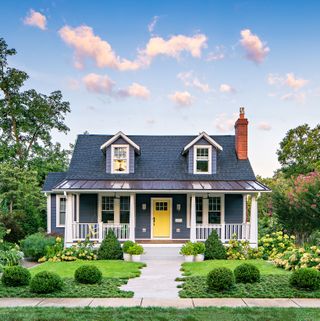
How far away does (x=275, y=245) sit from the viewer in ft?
57.2

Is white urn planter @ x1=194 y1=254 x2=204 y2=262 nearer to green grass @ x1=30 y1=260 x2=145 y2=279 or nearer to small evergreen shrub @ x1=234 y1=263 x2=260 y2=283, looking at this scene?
green grass @ x1=30 y1=260 x2=145 y2=279

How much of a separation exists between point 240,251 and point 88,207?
26.8 ft

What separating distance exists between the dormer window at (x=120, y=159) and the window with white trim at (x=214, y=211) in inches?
191

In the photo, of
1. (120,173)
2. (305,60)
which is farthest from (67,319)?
(305,60)

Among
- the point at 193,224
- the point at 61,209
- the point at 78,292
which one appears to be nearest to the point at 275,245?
the point at 193,224

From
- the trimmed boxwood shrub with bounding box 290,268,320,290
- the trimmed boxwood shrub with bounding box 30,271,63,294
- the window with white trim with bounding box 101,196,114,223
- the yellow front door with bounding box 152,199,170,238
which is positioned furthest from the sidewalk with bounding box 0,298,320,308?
the window with white trim with bounding box 101,196,114,223

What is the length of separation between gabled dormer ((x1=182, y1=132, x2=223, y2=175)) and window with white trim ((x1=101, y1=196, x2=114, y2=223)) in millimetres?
4558

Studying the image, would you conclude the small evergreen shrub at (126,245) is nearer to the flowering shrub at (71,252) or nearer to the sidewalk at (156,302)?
the flowering shrub at (71,252)

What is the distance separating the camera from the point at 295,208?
61.7 feet

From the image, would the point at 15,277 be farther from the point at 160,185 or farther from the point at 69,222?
the point at 160,185

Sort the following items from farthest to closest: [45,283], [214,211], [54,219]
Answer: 1. [54,219]
2. [214,211]
3. [45,283]

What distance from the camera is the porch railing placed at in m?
17.8

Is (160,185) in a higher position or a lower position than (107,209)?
higher

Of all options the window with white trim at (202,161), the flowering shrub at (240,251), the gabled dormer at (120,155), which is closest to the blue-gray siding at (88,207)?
the gabled dormer at (120,155)
